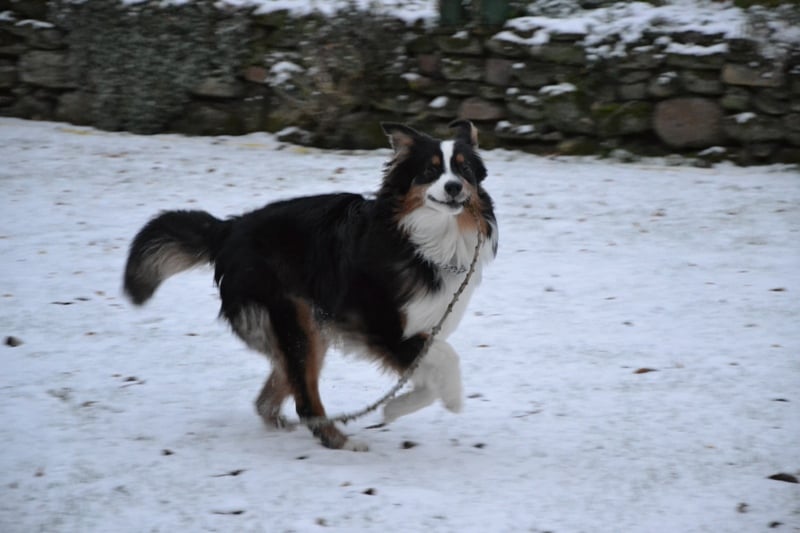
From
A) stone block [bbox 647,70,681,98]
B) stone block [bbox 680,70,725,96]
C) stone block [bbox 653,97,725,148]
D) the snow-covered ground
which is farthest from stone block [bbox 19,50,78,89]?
stone block [bbox 680,70,725,96]

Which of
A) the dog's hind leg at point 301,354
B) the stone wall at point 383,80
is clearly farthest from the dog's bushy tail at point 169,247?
the stone wall at point 383,80

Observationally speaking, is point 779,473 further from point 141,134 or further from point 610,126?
point 141,134

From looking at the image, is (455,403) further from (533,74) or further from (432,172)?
(533,74)

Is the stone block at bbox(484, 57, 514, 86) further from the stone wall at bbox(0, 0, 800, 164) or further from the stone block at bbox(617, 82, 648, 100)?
the stone block at bbox(617, 82, 648, 100)

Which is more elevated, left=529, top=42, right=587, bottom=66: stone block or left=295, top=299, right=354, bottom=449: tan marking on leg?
left=529, top=42, right=587, bottom=66: stone block

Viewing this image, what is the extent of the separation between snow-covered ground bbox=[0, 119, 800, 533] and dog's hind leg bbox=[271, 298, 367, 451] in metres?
0.17

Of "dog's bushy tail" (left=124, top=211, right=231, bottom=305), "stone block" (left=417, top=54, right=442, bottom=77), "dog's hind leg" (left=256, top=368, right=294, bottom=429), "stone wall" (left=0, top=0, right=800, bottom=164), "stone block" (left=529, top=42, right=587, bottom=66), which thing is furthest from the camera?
"stone block" (left=417, top=54, right=442, bottom=77)

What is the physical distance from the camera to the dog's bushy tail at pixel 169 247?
188 inches

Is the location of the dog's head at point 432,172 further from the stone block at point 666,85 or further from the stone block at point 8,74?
the stone block at point 8,74

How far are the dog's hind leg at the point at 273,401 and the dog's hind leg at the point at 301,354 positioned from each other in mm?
125

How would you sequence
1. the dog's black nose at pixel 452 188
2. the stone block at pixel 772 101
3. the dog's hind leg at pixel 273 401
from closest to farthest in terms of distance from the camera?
the dog's black nose at pixel 452 188 < the dog's hind leg at pixel 273 401 < the stone block at pixel 772 101

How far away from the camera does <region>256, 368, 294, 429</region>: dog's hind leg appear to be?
464cm

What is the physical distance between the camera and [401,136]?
4371 mm

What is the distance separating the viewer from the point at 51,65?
487 inches
